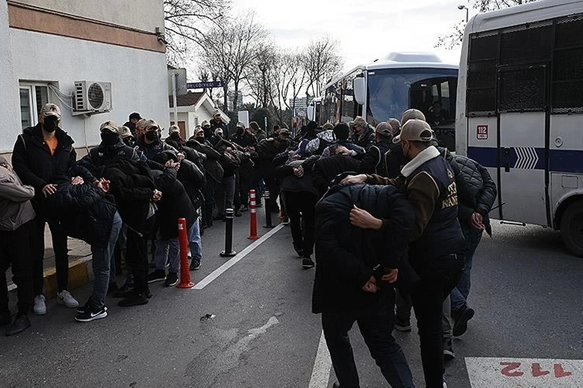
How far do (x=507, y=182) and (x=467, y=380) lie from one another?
15.7 ft

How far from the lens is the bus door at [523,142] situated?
26.7 ft

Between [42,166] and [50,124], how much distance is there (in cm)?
44

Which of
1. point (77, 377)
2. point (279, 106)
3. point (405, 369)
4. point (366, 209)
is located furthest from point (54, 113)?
point (279, 106)

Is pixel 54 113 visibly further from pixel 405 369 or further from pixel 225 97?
pixel 225 97

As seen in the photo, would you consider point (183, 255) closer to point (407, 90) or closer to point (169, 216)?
point (169, 216)

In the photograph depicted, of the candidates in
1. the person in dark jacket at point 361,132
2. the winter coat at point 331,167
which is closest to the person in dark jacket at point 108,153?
the winter coat at point 331,167

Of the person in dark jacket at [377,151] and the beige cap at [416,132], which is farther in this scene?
the person in dark jacket at [377,151]

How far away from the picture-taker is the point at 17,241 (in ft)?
18.6

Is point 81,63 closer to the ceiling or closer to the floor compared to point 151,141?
closer to the ceiling

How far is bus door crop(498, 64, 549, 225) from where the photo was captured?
813cm

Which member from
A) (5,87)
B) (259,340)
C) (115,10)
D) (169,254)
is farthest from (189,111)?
(259,340)

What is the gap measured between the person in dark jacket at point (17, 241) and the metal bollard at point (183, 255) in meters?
1.71

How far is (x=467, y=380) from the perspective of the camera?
4.44m

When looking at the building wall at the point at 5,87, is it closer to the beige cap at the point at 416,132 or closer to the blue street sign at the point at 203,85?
the blue street sign at the point at 203,85
